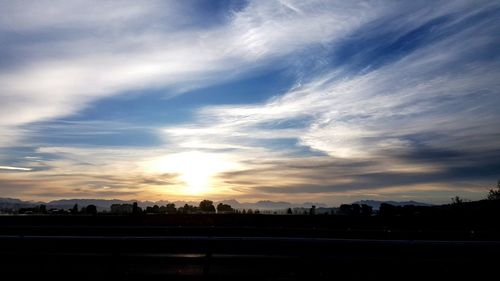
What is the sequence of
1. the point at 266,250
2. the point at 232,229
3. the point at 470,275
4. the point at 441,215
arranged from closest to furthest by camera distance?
the point at 470,275 < the point at 266,250 < the point at 232,229 < the point at 441,215

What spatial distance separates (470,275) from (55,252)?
8.60 metres

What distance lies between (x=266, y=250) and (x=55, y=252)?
4.79 meters

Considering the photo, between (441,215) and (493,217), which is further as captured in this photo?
(441,215)

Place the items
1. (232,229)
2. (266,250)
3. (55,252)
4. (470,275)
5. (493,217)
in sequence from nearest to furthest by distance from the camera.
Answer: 1. (470,275)
2. (266,250)
3. (55,252)
4. (232,229)
5. (493,217)

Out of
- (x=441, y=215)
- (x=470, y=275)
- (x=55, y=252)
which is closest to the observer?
(x=470, y=275)

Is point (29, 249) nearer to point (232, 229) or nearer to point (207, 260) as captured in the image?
point (207, 260)

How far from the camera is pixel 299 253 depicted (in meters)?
9.53

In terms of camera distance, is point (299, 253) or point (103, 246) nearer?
point (299, 253)

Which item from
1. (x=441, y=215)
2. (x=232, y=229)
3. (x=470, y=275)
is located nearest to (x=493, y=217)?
(x=441, y=215)

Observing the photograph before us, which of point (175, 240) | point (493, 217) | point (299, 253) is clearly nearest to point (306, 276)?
point (299, 253)

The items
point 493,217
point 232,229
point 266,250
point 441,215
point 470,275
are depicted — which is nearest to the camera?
point 470,275

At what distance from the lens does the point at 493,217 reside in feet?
114

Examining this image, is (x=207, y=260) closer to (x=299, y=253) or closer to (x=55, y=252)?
(x=299, y=253)

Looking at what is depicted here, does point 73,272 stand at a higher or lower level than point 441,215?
lower
